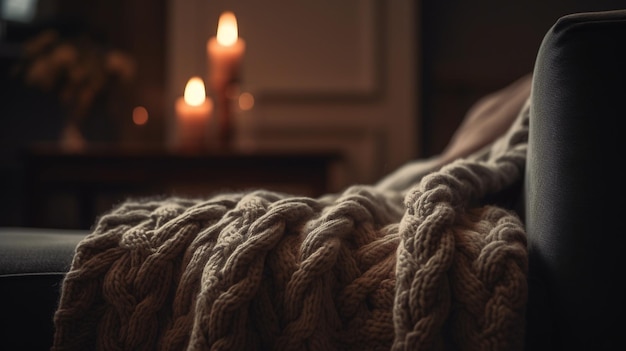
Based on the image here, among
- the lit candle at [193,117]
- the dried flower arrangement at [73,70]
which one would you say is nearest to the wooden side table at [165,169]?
the lit candle at [193,117]

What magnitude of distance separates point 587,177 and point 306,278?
179 mm

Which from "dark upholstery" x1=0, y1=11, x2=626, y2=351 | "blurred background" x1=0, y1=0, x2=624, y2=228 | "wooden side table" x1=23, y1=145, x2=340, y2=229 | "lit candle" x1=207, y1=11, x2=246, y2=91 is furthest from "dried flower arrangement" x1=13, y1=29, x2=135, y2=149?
"dark upholstery" x1=0, y1=11, x2=626, y2=351

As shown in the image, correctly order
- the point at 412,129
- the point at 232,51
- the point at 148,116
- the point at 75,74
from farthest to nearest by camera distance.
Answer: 1. the point at 148,116
2. the point at 412,129
3. the point at 75,74
4. the point at 232,51

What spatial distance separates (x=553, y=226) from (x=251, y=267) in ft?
0.63

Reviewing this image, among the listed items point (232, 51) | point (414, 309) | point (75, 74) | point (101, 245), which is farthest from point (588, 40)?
point (75, 74)

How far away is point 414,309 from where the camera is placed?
0.37m

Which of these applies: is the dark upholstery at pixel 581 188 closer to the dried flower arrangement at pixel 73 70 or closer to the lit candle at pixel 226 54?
the lit candle at pixel 226 54

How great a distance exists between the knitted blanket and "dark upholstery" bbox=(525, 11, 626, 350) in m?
0.03

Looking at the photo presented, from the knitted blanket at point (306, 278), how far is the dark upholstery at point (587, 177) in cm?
3

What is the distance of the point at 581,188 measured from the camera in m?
0.37

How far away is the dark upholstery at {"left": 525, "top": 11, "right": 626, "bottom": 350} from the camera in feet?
1.19

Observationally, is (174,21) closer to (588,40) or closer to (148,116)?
(148,116)

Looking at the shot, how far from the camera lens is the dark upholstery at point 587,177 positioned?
0.36 meters

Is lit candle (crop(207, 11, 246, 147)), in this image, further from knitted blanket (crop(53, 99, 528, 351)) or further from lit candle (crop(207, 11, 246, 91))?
knitted blanket (crop(53, 99, 528, 351))
